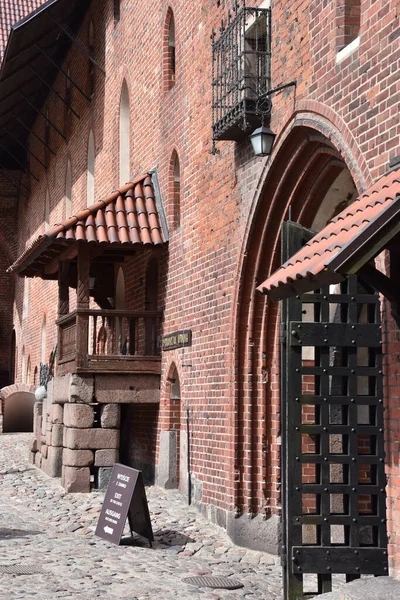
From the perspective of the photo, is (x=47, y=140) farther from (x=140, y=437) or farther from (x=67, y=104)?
(x=140, y=437)

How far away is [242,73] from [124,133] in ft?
25.2

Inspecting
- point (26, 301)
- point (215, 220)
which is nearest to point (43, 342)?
point (26, 301)

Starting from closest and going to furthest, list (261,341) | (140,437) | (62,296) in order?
(261,341) < (62,296) < (140,437)

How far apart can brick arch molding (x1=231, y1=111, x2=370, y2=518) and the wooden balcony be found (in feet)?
11.3

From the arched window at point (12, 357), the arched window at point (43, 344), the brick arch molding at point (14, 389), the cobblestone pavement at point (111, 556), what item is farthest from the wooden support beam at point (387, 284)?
the arched window at point (12, 357)

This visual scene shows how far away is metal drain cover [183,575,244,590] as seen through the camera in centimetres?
845

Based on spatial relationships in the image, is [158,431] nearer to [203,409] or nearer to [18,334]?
[203,409]

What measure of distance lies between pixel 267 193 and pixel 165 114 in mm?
4564

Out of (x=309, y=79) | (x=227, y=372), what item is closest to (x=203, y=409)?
(x=227, y=372)

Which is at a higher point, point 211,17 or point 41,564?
point 211,17

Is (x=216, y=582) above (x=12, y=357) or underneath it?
underneath

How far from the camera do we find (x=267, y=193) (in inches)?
414

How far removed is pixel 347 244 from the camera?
585 cm

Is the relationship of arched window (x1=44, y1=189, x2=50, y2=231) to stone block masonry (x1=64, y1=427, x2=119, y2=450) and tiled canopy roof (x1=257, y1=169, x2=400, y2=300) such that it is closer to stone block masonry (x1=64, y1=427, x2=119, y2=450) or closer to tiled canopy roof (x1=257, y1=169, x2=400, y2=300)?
stone block masonry (x1=64, y1=427, x2=119, y2=450)
